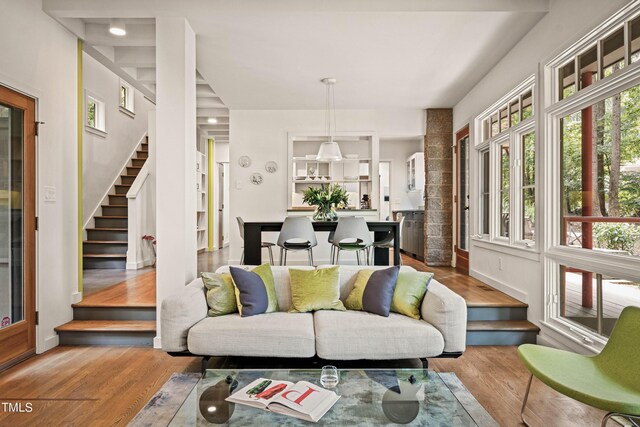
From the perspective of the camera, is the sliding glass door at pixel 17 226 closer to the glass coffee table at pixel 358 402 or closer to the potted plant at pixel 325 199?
the glass coffee table at pixel 358 402

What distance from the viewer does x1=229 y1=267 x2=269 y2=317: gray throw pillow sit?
9.43 ft

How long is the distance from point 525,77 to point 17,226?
487 cm

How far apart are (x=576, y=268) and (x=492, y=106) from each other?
99.1 inches

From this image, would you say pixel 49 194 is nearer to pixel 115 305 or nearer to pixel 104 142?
pixel 115 305

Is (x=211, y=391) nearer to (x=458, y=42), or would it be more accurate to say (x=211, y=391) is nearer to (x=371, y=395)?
(x=371, y=395)

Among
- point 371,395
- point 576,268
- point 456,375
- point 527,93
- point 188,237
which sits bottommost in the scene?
point 456,375

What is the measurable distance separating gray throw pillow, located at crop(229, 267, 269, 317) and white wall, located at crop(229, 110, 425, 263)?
3842mm

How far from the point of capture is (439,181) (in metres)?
6.60

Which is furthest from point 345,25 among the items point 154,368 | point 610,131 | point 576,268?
point 154,368

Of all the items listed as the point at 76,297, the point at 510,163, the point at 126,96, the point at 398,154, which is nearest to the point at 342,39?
the point at 510,163

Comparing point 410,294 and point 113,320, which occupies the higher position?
point 410,294

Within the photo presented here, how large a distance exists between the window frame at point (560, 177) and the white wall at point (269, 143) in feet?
11.4

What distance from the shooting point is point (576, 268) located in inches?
121

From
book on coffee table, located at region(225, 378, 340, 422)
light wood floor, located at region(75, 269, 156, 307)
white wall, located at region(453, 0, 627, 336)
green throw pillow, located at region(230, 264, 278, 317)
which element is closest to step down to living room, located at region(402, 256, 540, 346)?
white wall, located at region(453, 0, 627, 336)
